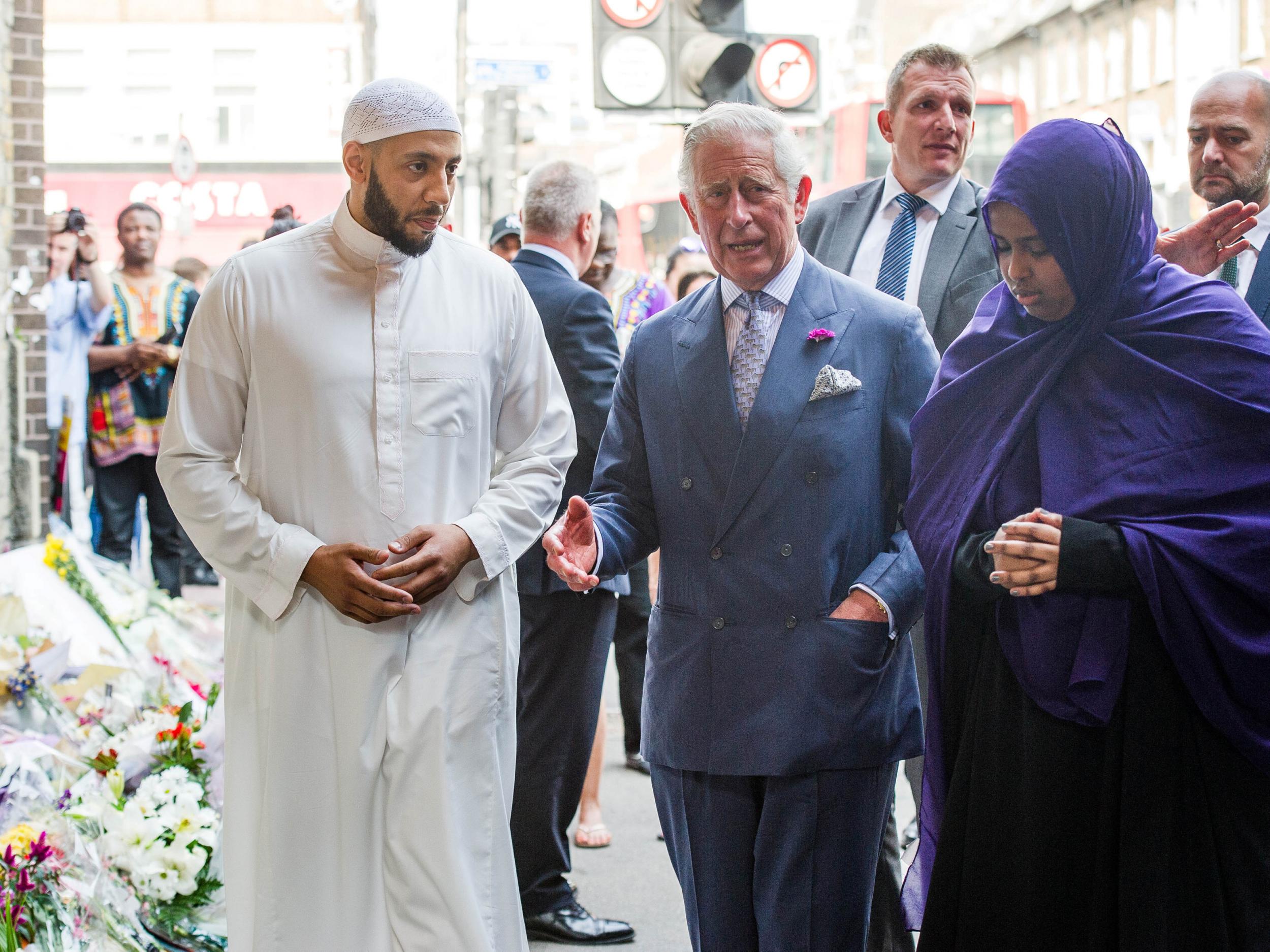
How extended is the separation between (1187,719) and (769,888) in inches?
36.4

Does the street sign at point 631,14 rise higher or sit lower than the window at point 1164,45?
lower

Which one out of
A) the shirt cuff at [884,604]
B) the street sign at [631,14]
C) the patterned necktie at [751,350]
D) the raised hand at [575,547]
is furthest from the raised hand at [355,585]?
the street sign at [631,14]

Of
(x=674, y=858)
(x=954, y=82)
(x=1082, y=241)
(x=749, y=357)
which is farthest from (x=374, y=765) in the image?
(x=954, y=82)

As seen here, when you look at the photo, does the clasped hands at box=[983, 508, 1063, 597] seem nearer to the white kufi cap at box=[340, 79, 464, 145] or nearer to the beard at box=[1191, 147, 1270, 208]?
the white kufi cap at box=[340, 79, 464, 145]

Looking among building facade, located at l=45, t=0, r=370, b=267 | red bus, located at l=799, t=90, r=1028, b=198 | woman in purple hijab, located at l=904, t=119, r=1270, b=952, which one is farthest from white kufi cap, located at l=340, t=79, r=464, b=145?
building facade, located at l=45, t=0, r=370, b=267

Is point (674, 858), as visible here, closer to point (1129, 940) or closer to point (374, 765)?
point (374, 765)

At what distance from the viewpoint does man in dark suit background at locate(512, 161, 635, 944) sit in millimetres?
4477

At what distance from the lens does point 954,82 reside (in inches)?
161

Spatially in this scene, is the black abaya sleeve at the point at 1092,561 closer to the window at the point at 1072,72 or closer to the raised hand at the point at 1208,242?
the raised hand at the point at 1208,242

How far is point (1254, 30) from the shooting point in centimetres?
3369

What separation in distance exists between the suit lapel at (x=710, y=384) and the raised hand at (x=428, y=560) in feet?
1.87

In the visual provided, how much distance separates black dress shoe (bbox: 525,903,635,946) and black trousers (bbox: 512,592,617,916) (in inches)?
1.1

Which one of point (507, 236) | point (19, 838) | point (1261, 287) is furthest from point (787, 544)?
point (507, 236)

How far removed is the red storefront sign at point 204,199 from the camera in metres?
28.8
